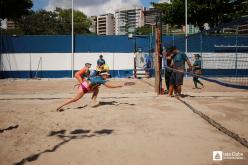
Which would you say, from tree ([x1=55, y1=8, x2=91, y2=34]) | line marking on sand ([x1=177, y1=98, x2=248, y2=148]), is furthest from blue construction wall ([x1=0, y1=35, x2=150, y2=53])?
tree ([x1=55, y1=8, x2=91, y2=34])

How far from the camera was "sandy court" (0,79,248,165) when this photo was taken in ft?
17.2

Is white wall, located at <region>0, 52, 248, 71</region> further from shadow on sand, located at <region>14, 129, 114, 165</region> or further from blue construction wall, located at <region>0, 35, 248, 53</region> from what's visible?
shadow on sand, located at <region>14, 129, 114, 165</region>

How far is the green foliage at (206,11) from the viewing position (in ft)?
109

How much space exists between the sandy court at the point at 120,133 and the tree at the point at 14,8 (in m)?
20.7

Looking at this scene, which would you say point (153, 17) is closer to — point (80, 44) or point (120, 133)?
point (80, 44)

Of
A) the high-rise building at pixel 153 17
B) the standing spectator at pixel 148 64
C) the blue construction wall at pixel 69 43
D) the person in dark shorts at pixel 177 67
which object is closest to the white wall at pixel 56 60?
the blue construction wall at pixel 69 43

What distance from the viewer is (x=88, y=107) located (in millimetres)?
10164

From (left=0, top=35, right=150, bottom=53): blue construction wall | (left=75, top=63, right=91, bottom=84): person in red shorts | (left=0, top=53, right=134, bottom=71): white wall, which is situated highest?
(left=0, top=35, right=150, bottom=53): blue construction wall

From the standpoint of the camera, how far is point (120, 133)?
6789 millimetres

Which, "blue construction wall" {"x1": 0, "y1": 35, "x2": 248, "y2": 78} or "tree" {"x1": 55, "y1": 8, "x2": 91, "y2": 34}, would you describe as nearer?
"blue construction wall" {"x1": 0, "y1": 35, "x2": 248, "y2": 78}

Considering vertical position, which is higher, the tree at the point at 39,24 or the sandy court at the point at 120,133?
the tree at the point at 39,24

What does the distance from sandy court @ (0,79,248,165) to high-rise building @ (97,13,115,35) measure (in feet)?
499

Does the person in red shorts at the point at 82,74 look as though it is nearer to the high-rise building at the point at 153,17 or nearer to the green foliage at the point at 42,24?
the high-rise building at the point at 153,17

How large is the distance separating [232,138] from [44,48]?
67.2ft
